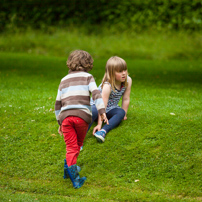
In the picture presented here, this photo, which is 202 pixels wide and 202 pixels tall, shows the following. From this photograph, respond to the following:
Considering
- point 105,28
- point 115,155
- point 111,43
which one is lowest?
point 111,43

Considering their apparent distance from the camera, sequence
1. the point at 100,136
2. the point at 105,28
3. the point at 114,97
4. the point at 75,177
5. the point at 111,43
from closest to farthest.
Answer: the point at 75,177, the point at 100,136, the point at 114,97, the point at 111,43, the point at 105,28

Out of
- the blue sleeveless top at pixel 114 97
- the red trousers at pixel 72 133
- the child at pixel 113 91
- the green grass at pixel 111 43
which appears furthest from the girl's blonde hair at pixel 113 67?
the green grass at pixel 111 43

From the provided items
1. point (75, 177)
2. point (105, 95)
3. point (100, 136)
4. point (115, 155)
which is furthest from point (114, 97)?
point (75, 177)

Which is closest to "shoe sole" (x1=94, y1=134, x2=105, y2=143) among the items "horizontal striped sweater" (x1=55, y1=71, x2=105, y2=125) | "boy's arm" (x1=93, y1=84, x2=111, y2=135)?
"boy's arm" (x1=93, y1=84, x2=111, y2=135)

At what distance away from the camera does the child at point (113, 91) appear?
5.11 metres

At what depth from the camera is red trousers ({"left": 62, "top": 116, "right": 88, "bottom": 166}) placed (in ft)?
13.8

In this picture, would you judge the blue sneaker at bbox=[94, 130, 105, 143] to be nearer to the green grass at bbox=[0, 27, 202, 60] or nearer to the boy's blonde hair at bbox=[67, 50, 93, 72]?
the boy's blonde hair at bbox=[67, 50, 93, 72]

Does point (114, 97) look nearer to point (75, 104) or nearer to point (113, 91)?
point (113, 91)

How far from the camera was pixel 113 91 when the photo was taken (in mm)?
5258

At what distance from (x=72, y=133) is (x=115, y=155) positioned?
3.09 ft

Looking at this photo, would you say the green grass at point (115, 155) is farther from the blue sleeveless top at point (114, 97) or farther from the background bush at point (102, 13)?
the background bush at point (102, 13)

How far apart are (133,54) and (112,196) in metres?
12.4

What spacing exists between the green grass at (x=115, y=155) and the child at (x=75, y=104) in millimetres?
437

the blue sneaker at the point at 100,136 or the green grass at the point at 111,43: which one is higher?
the blue sneaker at the point at 100,136
